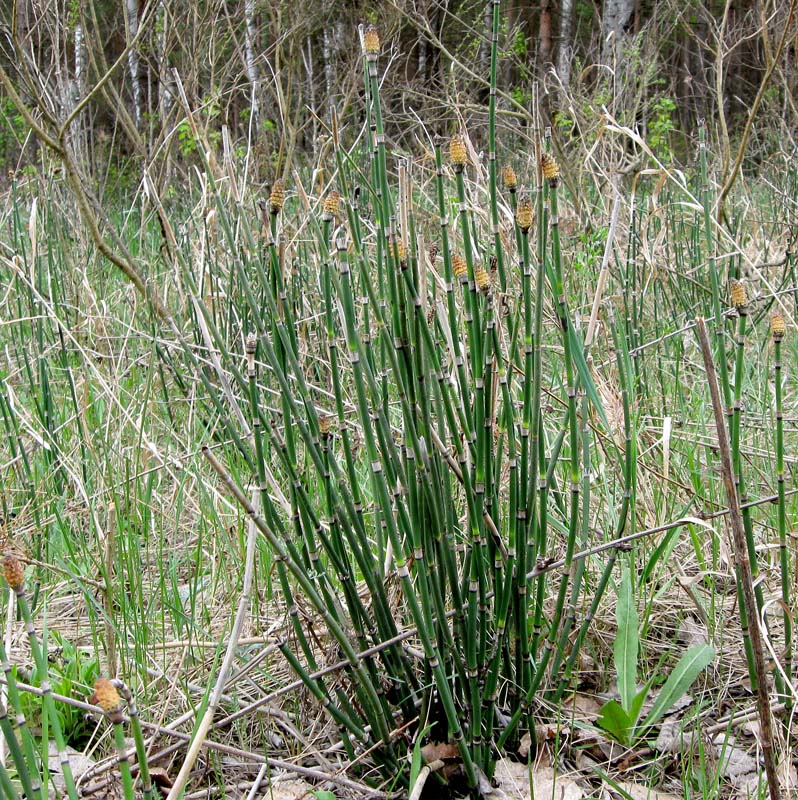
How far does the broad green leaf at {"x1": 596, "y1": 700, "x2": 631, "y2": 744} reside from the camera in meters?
1.11

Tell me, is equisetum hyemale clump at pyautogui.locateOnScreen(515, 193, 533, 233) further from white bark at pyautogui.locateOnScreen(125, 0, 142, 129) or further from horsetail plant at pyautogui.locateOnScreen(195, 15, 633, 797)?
white bark at pyautogui.locateOnScreen(125, 0, 142, 129)

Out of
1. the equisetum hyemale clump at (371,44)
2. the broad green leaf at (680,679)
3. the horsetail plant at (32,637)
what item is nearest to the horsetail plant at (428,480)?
the equisetum hyemale clump at (371,44)

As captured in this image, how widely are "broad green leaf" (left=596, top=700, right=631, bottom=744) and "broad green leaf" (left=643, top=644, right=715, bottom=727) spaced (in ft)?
0.09

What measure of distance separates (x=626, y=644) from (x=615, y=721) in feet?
0.35

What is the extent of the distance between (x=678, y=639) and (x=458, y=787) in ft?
1.57

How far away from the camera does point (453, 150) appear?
35.1 inches

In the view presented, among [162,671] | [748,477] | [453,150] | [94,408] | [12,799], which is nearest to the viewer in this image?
[12,799]

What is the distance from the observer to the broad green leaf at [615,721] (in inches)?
43.9

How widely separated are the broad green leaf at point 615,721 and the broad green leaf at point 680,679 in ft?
0.09

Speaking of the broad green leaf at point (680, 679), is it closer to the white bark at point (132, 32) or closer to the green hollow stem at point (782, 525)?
the green hollow stem at point (782, 525)

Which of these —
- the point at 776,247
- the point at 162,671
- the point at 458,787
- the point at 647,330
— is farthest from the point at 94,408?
the point at 776,247

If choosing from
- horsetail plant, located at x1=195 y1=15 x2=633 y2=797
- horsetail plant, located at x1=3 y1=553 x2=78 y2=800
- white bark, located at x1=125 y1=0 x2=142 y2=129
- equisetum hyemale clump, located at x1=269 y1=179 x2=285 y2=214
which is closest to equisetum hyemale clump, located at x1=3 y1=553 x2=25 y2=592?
horsetail plant, located at x1=3 y1=553 x2=78 y2=800

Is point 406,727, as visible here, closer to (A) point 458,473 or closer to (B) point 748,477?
(A) point 458,473

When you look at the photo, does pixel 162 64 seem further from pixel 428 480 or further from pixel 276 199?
pixel 428 480
